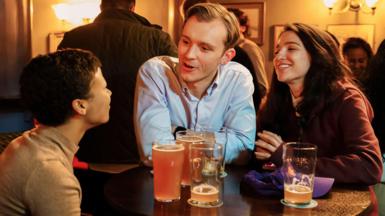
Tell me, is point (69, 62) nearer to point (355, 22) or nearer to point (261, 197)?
point (261, 197)

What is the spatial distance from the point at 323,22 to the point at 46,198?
16.3 ft

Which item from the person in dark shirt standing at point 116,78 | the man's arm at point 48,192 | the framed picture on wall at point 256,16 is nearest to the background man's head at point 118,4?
the person in dark shirt standing at point 116,78

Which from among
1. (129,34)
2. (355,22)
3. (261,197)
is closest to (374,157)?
(261,197)

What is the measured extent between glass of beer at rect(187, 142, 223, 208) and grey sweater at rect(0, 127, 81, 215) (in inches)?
12.3

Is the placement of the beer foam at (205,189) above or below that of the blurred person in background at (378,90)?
below

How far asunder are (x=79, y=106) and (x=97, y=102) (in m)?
0.06

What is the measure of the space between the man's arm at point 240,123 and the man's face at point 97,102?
544mm

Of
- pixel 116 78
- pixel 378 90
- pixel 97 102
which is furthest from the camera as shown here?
pixel 116 78

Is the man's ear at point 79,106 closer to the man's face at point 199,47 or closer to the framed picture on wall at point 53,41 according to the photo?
the man's face at point 199,47

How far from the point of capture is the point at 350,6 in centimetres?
537

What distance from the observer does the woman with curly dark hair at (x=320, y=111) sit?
145 cm

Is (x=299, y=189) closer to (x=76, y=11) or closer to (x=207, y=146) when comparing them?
(x=207, y=146)

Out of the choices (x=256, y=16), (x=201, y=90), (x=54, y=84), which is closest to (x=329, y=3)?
(x=256, y=16)

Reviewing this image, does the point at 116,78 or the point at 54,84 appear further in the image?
the point at 116,78
